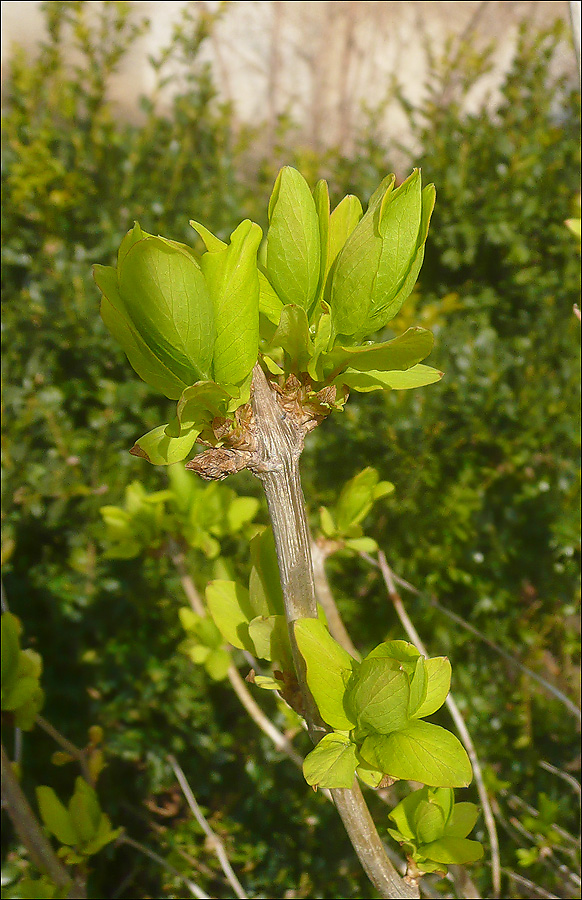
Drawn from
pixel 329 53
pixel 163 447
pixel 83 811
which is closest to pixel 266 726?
pixel 83 811

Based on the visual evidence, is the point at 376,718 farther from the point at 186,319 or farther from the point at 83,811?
the point at 83,811

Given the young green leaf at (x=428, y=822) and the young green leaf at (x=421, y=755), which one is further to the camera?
the young green leaf at (x=428, y=822)

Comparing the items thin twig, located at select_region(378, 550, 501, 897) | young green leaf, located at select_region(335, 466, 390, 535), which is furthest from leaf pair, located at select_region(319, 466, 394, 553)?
thin twig, located at select_region(378, 550, 501, 897)

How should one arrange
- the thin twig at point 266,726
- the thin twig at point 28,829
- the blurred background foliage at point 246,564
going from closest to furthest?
the thin twig at point 28,829 → the thin twig at point 266,726 → the blurred background foliage at point 246,564

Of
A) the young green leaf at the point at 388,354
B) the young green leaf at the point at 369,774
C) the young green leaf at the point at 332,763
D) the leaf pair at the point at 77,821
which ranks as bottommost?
the leaf pair at the point at 77,821

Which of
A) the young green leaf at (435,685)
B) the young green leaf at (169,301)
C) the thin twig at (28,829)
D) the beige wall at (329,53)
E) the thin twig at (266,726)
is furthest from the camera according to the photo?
the beige wall at (329,53)

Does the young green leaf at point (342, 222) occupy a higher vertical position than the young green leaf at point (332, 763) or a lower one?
higher

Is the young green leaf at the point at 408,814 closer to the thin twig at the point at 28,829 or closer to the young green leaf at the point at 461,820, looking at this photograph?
the young green leaf at the point at 461,820

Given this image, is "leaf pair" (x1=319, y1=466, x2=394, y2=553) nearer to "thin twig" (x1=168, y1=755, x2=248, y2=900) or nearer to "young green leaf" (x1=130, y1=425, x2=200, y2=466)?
"young green leaf" (x1=130, y1=425, x2=200, y2=466)

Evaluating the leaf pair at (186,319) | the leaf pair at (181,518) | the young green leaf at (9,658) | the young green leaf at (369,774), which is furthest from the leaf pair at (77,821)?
the leaf pair at (186,319)
